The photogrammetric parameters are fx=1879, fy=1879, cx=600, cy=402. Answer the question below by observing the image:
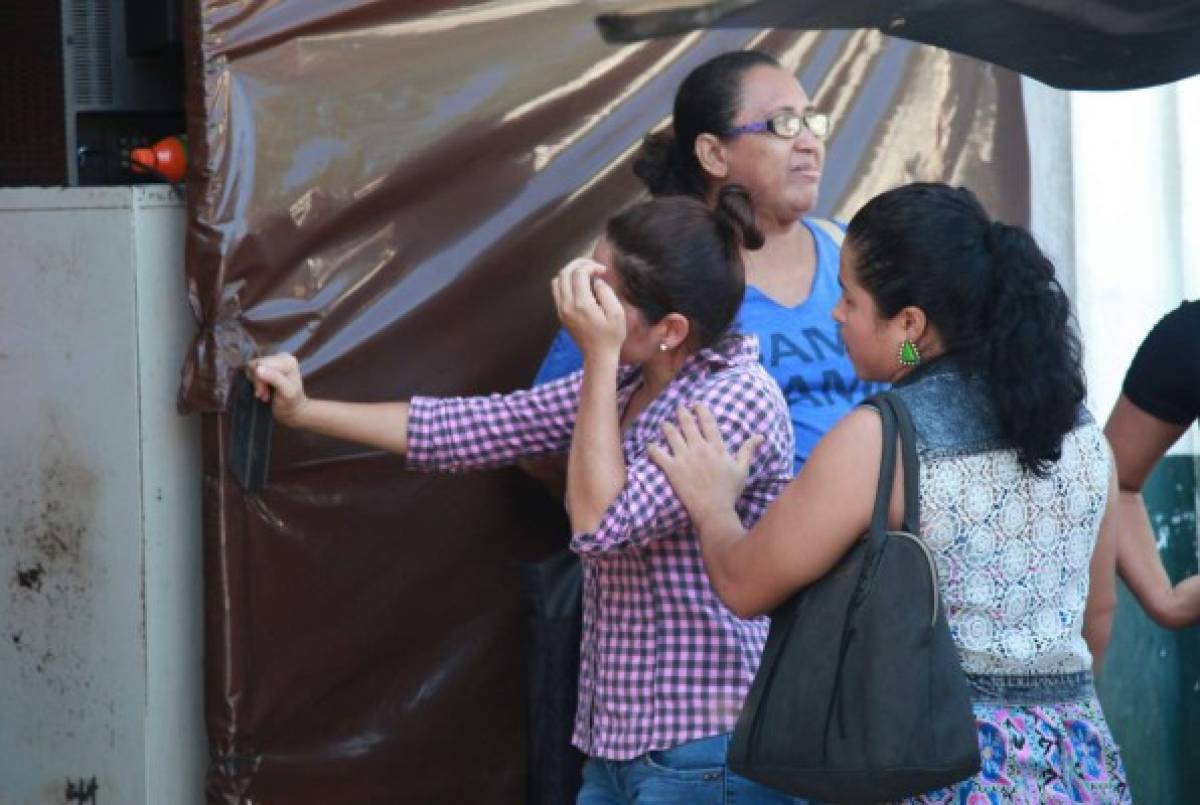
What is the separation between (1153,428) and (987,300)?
1012 millimetres

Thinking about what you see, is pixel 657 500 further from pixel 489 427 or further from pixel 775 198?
pixel 775 198

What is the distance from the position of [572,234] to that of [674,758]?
153cm

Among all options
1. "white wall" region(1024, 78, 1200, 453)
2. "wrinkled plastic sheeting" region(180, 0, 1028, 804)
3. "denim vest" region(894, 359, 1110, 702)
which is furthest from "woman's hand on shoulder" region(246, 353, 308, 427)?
"white wall" region(1024, 78, 1200, 453)

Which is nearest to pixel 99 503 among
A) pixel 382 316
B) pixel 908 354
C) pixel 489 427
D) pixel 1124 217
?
pixel 382 316

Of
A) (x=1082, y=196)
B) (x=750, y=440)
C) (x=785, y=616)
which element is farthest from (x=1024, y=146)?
(x=785, y=616)

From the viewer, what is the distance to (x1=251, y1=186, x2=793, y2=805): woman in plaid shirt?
9.29ft

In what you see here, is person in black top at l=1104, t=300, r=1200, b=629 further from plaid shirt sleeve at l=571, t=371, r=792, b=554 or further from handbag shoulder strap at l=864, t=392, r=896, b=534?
handbag shoulder strap at l=864, t=392, r=896, b=534

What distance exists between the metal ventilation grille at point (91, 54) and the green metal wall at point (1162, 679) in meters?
3.00

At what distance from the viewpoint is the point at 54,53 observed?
5277 mm

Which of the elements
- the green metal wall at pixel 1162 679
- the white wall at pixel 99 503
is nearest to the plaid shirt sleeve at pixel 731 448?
the white wall at pixel 99 503

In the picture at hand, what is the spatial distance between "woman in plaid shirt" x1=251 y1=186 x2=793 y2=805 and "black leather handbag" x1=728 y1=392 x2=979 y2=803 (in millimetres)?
339

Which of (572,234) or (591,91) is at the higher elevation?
(591,91)

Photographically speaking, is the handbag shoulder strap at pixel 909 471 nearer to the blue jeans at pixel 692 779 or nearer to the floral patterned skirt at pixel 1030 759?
the floral patterned skirt at pixel 1030 759

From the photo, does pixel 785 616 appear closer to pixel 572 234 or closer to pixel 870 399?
pixel 870 399
